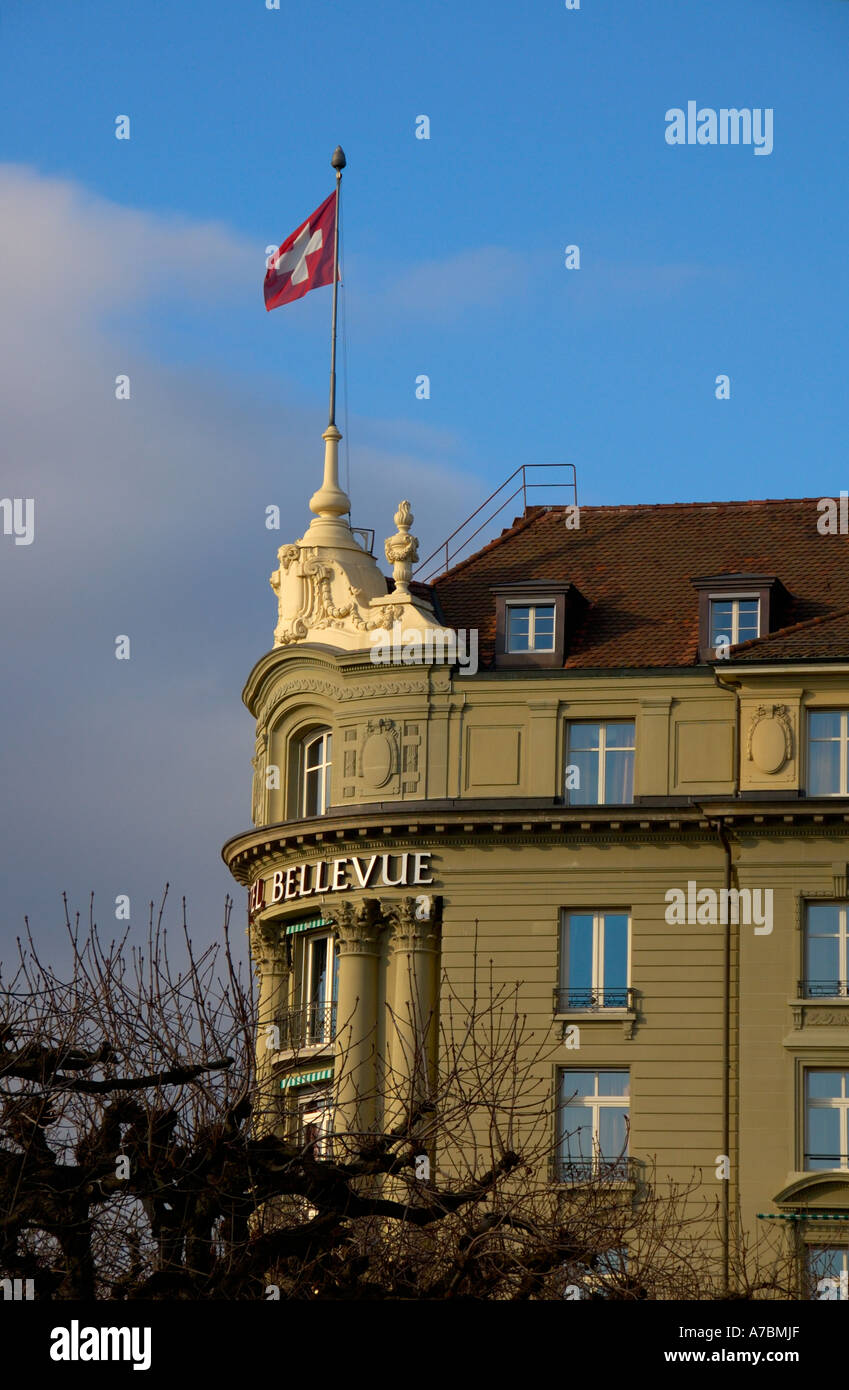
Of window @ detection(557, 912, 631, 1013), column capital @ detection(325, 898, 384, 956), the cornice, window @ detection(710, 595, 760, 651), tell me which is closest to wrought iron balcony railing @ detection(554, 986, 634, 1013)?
window @ detection(557, 912, 631, 1013)

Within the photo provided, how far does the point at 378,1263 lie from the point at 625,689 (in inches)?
1206

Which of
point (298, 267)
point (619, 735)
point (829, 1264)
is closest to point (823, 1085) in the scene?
point (829, 1264)

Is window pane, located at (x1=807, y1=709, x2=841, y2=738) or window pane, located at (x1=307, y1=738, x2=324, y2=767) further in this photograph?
window pane, located at (x1=307, y1=738, x2=324, y2=767)

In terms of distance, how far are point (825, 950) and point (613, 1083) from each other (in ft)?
16.9

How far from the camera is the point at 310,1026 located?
197 ft

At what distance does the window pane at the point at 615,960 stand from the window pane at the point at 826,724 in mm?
5582

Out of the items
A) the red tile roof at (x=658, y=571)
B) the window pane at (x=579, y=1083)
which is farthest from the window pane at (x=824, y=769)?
the window pane at (x=579, y=1083)

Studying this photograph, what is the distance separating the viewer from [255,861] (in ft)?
202

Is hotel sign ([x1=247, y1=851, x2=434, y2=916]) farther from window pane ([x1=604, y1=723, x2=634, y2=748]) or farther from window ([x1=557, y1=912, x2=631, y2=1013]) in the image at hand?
window pane ([x1=604, y1=723, x2=634, y2=748])

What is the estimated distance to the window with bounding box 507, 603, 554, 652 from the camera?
59750mm

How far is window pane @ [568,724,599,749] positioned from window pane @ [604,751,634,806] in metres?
0.45

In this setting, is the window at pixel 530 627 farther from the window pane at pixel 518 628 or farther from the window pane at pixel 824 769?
the window pane at pixel 824 769

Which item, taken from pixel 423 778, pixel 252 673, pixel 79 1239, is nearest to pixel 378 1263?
pixel 79 1239
